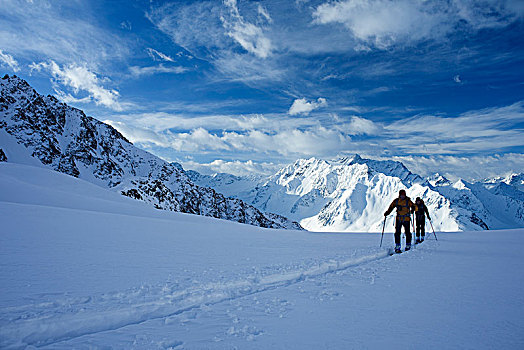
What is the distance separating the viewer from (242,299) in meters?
5.10

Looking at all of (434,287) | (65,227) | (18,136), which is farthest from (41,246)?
(18,136)

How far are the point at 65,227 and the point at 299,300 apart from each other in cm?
1069


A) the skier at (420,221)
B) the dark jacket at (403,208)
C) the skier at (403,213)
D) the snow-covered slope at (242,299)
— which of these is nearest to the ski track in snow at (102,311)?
the snow-covered slope at (242,299)

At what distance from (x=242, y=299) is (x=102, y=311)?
7.41ft

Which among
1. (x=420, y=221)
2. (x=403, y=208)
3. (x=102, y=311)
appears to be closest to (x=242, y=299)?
(x=102, y=311)

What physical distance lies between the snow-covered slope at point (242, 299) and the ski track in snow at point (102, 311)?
2cm

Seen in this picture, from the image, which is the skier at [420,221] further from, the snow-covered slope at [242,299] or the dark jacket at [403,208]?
the snow-covered slope at [242,299]

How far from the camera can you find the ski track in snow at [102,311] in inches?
144

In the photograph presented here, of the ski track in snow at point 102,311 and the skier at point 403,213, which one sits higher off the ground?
the skier at point 403,213

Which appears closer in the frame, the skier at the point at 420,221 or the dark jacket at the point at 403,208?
the dark jacket at the point at 403,208

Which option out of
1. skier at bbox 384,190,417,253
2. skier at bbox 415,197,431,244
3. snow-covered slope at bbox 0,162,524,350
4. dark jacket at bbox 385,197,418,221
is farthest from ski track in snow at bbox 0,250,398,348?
skier at bbox 415,197,431,244

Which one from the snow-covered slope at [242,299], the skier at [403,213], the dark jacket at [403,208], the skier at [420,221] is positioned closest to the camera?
the snow-covered slope at [242,299]

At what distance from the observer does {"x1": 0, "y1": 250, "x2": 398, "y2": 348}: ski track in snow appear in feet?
12.0

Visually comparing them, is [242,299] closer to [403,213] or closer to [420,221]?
[403,213]
